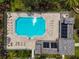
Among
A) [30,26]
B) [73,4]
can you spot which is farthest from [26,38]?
[73,4]

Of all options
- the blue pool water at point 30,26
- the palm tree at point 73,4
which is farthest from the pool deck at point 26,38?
the palm tree at point 73,4

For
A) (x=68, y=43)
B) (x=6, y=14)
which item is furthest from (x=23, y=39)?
(x=68, y=43)

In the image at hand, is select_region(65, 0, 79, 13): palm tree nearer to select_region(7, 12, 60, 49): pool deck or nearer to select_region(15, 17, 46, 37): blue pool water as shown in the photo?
select_region(7, 12, 60, 49): pool deck

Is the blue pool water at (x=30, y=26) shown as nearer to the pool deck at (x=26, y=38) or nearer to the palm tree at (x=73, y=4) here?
the pool deck at (x=26, y=38)

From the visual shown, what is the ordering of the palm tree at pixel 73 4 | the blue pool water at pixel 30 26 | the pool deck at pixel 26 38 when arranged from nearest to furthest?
the palm tree at pixel 73 4
the pool deck at pixel 26 38
the blue pool water at pixel 30 26

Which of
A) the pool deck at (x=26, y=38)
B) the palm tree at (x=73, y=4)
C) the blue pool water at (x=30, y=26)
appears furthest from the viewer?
the blue pool water at (x=30, y=26)

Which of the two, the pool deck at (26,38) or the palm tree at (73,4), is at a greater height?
the palm tree at (73,4)

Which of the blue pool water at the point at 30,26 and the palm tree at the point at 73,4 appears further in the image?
the blue pool water at the point at 30,26

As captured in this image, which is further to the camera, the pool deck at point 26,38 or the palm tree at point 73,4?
the pool deck at point 26,38

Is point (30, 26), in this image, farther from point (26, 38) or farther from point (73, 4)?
point (73, 4)
